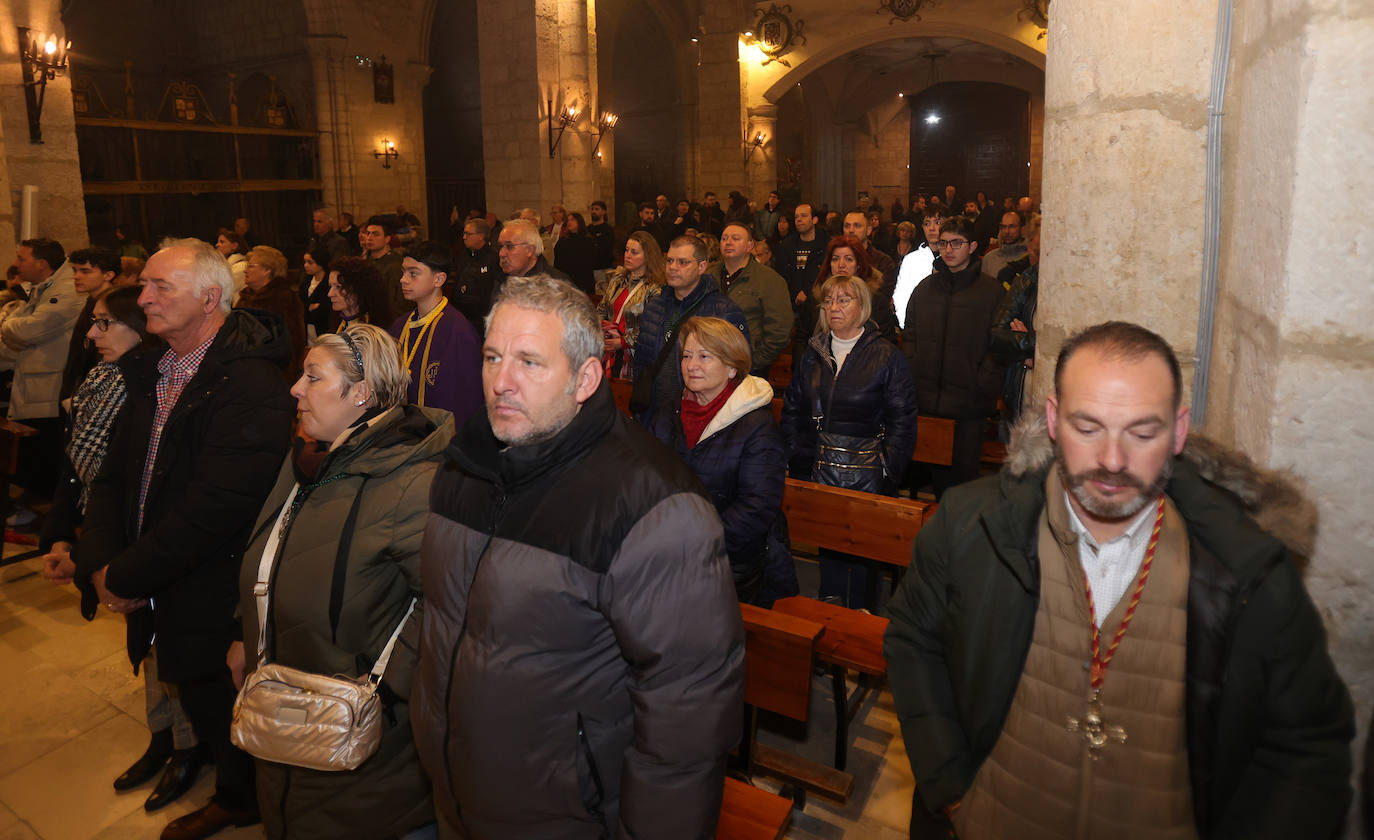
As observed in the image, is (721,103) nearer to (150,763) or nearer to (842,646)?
(842,646)

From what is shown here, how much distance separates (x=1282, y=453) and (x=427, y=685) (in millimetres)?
1786

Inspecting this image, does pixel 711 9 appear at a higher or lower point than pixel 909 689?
higher

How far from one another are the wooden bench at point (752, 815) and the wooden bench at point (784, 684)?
1.31 feet

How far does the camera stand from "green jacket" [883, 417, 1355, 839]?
144cm

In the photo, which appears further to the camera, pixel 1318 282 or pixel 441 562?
pixel 441 562

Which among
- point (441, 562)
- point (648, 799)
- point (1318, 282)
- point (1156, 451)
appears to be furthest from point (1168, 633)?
point (441, 562)

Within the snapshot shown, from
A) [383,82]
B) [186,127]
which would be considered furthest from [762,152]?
[186,127]

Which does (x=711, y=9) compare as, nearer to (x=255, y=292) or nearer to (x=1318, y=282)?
(x=255, y=292)

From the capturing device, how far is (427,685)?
190cm

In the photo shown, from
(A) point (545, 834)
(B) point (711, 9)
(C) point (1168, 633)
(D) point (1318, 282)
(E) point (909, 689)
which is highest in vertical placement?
(B) point (711, 9)

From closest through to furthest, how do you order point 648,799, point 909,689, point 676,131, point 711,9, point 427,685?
point 648,799, point 909,689, point 427,685, point 711,9, point 676,131

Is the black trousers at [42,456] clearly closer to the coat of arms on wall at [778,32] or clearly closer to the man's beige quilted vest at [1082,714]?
the man's beige quilted vest at [1082,714]

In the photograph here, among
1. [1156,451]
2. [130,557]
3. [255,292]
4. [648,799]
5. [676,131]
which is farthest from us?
[676,131]

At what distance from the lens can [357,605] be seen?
221cm
